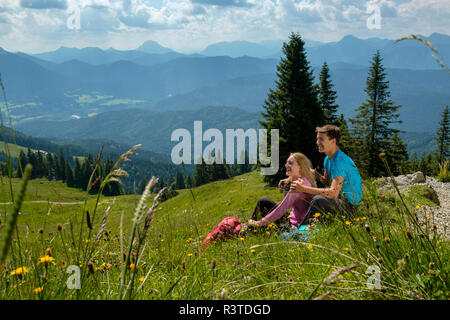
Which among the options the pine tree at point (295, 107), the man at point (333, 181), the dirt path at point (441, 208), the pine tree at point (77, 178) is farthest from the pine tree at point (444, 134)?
the pine tree at point (77, 178)

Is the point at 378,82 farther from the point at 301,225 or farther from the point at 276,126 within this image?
the point at 301,225

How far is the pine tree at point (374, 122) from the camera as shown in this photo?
130ft

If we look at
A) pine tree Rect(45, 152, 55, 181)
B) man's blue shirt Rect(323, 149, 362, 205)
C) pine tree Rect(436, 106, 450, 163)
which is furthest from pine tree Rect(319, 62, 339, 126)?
pine tree Rect(45, 152, 55, 181)

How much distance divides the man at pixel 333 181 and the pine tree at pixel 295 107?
2434 cm

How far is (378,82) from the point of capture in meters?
44.6

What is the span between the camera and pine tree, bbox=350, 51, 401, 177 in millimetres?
39688

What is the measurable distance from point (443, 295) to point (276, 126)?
3011 cm

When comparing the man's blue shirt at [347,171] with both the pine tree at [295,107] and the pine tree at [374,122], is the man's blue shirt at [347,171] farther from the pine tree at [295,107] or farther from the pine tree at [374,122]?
the pine tree at [374,122]

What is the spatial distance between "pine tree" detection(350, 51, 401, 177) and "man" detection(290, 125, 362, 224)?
116ft

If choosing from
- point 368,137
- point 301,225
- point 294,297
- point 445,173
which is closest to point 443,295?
point 294,297

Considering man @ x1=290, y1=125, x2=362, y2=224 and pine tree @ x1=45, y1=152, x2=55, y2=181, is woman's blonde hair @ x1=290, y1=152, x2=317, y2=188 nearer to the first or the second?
man @ x1=290, y1=125, x2=362, y2=224

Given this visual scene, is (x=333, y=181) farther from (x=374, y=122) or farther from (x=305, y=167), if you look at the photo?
(x=374, y=122)

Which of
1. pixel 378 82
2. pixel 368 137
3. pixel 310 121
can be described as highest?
pixel 378 82

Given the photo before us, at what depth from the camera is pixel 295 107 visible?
3169 centimetres
